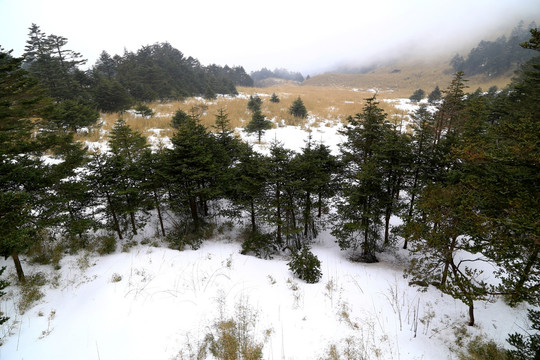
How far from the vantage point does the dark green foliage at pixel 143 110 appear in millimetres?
26759

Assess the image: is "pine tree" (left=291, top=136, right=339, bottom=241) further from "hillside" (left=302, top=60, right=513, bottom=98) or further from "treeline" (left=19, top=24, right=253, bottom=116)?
"hillside" (left=302, top=60, right=513, bottom=98)

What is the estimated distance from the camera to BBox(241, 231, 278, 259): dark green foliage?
12.4 m

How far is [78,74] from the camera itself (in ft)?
97.8

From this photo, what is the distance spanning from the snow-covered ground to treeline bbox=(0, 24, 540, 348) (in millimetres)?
996

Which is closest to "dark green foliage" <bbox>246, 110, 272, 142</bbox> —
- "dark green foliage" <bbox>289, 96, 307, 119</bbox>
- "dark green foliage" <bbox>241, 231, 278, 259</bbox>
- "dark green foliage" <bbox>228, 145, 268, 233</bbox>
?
"dark green foliage" <bbox>228, 145, 268, 233</bbox>

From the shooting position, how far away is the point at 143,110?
27.1 metres

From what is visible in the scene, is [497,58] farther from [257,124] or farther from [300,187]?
[300,187]

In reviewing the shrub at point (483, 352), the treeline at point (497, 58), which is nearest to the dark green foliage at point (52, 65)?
the shrub at point (483, 352)

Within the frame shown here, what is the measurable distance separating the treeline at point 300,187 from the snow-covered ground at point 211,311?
996 millimetres

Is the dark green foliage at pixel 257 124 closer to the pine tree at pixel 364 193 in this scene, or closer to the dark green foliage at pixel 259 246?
the pine tree at pixel 364 193

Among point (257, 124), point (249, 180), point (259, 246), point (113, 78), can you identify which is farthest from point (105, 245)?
point (113, 78)

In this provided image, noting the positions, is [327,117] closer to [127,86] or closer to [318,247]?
[318,247]

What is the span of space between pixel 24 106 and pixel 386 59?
8414 inches

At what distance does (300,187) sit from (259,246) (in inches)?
160
